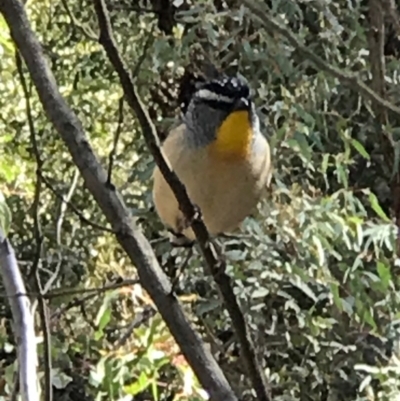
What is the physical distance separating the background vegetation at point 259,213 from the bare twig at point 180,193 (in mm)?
917

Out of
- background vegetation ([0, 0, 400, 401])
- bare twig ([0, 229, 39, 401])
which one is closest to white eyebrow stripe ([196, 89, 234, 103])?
background vegetation ([0, 0, 400, 401])

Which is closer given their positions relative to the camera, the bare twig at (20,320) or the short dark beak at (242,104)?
the bare twig at (20,320)

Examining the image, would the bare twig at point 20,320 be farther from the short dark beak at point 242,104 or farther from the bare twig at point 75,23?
the short dark beak at point 242,104

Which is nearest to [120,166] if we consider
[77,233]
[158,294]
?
[77,233]

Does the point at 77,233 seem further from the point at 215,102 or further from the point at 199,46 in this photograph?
the point at 215,102

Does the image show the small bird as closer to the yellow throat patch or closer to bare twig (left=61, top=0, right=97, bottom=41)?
the yellow throat patch

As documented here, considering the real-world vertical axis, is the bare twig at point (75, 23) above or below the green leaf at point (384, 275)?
below

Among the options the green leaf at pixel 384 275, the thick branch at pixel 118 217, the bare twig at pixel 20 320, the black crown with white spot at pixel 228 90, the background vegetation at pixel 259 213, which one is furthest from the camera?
the background vegetation at pixel 259 213

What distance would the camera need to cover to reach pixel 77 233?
2.40 m

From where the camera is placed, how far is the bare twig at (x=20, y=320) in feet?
3.14

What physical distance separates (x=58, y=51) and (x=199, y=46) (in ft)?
1.43

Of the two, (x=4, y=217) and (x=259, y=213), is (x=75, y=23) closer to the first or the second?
(x=4, y=217)


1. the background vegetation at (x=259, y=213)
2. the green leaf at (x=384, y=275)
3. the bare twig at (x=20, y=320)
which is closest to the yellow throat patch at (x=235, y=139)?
the background vegetation at (x=259, y=213)

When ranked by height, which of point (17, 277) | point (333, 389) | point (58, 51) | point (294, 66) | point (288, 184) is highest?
point (58, 51)
